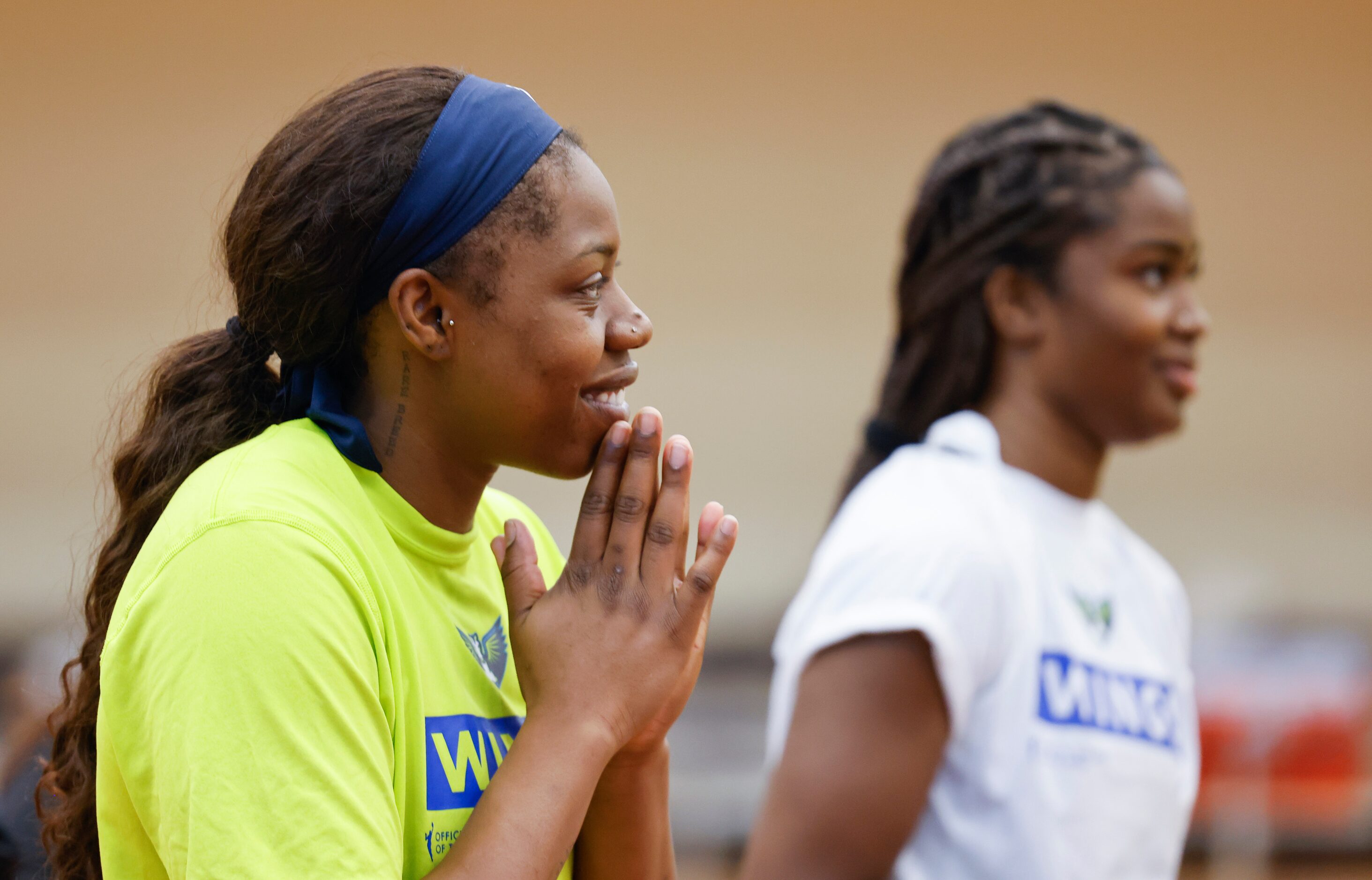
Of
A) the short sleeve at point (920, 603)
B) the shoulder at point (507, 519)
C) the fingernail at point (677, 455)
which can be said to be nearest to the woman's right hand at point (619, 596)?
the fingernail at point (677, 455)

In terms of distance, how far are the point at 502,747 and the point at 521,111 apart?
691 millimetres

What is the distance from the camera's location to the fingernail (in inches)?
57.9

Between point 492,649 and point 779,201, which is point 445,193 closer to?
point 492,649

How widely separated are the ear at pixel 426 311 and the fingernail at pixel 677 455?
0.27m

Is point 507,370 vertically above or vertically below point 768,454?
above

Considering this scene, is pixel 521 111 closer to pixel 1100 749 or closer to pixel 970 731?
pixel 970 731

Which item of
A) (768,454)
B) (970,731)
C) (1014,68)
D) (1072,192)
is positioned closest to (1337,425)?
(1014,68)

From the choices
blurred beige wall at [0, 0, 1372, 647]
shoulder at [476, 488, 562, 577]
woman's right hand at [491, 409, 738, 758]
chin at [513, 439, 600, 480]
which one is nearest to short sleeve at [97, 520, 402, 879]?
woman's right hand at [491, 409, 738, 758]

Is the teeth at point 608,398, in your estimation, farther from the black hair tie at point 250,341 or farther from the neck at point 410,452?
the black hair tie at point 250,341

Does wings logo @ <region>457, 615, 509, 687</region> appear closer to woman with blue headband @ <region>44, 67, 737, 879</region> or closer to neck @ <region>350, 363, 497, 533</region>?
woman with blue headband @ <region>44, 67, 737, 879</region>

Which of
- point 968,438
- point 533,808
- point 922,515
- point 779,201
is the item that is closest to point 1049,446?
point 968,438

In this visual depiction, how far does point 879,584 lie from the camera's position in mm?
2180

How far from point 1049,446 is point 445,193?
151 centimetres

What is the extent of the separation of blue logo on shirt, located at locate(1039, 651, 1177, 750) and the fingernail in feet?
3.32
